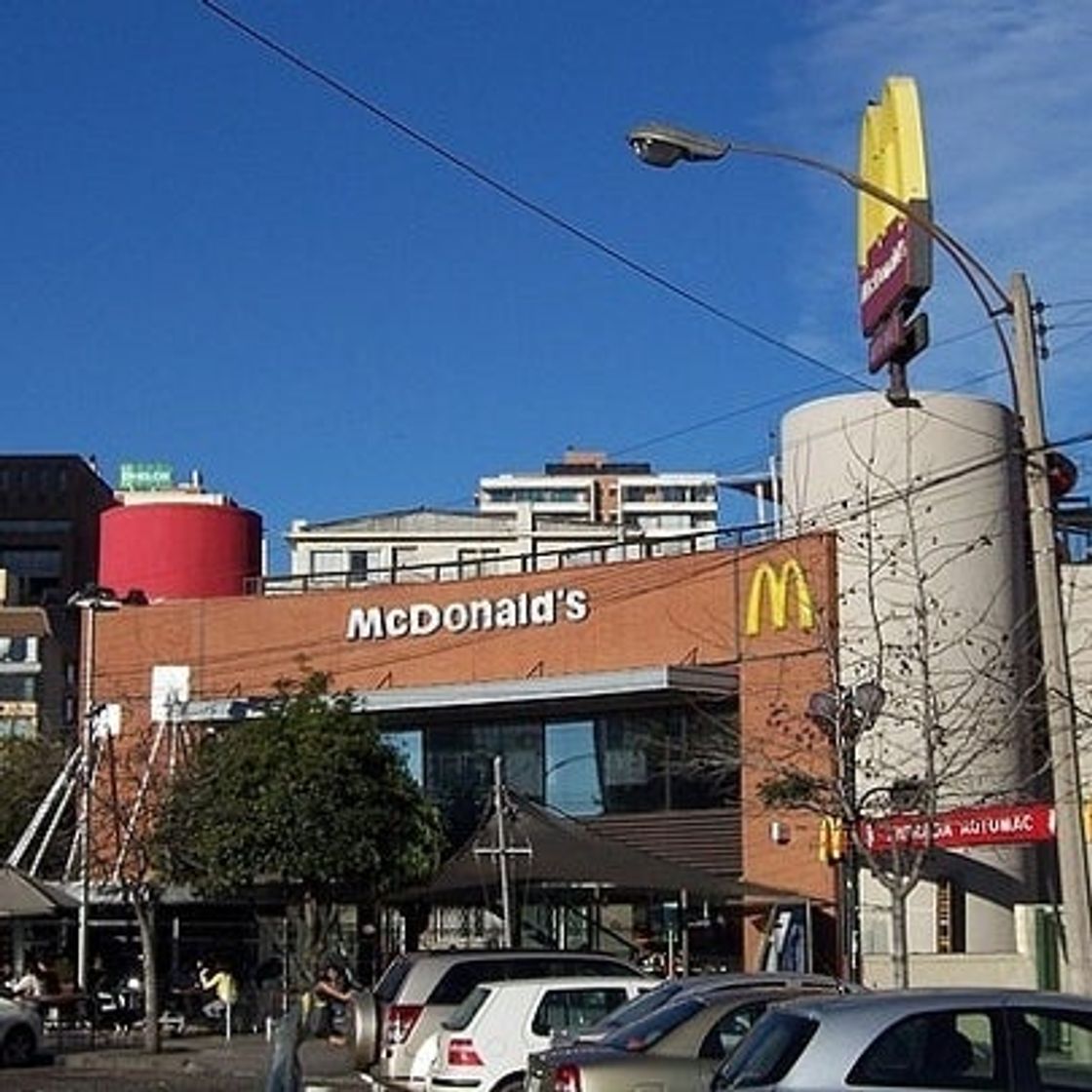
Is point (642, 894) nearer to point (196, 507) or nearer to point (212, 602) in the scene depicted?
point (212, 602)

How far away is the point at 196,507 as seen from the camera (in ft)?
203

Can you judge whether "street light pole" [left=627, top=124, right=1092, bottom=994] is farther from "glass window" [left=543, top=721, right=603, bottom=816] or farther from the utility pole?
"glass window" [left=543, top=721, right=603, bottom=816]

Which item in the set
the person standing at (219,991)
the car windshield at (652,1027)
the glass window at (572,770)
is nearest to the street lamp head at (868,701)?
the car windshield at (652,1027)

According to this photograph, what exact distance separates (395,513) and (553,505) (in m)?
26.4

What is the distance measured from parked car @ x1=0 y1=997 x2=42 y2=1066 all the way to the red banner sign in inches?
572

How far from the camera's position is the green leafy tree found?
4372 cm

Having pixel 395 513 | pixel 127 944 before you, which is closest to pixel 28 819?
pixel 127 944

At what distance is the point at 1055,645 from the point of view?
19047mm

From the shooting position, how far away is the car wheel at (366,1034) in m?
23.4

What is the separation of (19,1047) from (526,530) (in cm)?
6922

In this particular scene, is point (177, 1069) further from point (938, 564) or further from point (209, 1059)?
point (938, 564)

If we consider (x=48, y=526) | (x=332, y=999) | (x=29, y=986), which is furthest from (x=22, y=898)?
(x=48, y=526)

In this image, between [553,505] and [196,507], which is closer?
[196,507]

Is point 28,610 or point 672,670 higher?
point 28,610
